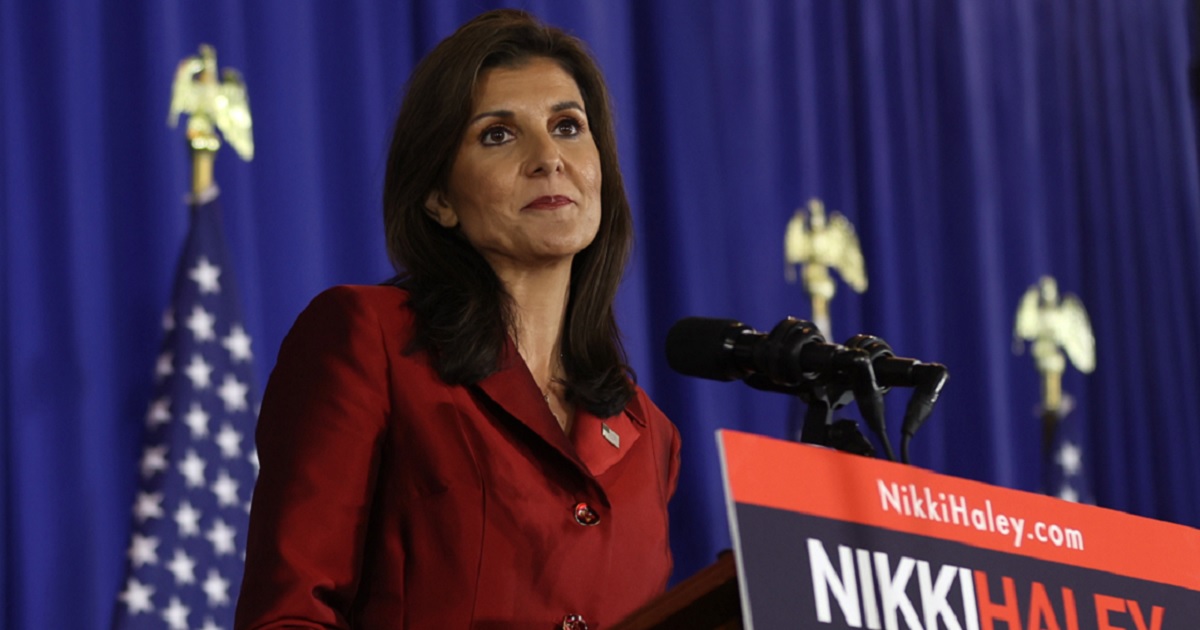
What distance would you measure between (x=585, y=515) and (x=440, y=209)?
460mm

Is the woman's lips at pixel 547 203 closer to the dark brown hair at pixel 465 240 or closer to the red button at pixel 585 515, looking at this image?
the dark brown hair at pixel 465 240

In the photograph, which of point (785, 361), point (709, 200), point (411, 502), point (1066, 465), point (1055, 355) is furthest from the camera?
point (1055, 355)

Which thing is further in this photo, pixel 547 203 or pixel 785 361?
pixel 547 203

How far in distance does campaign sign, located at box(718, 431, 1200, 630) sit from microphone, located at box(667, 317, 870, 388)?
0.16m

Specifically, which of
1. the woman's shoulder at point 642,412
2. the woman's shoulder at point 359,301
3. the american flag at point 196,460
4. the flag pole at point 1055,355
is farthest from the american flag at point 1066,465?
the woman's shoulder at point 359,301

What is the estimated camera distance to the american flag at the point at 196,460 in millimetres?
2957

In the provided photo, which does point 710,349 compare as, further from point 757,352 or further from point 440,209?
point 440,209

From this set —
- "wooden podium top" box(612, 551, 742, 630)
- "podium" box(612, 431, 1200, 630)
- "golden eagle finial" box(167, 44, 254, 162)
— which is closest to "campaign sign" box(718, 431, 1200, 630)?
"podium" box(612, 431, 1200, 630)

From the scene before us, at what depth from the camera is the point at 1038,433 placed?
5086 mm

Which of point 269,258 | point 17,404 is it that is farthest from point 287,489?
point 269,258

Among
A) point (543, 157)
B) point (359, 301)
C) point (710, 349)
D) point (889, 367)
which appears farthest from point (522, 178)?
point (889, 367)

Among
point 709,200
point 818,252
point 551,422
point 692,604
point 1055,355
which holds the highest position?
point 709,200

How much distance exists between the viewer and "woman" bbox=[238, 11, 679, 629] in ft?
4.94

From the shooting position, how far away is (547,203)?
1773mm
